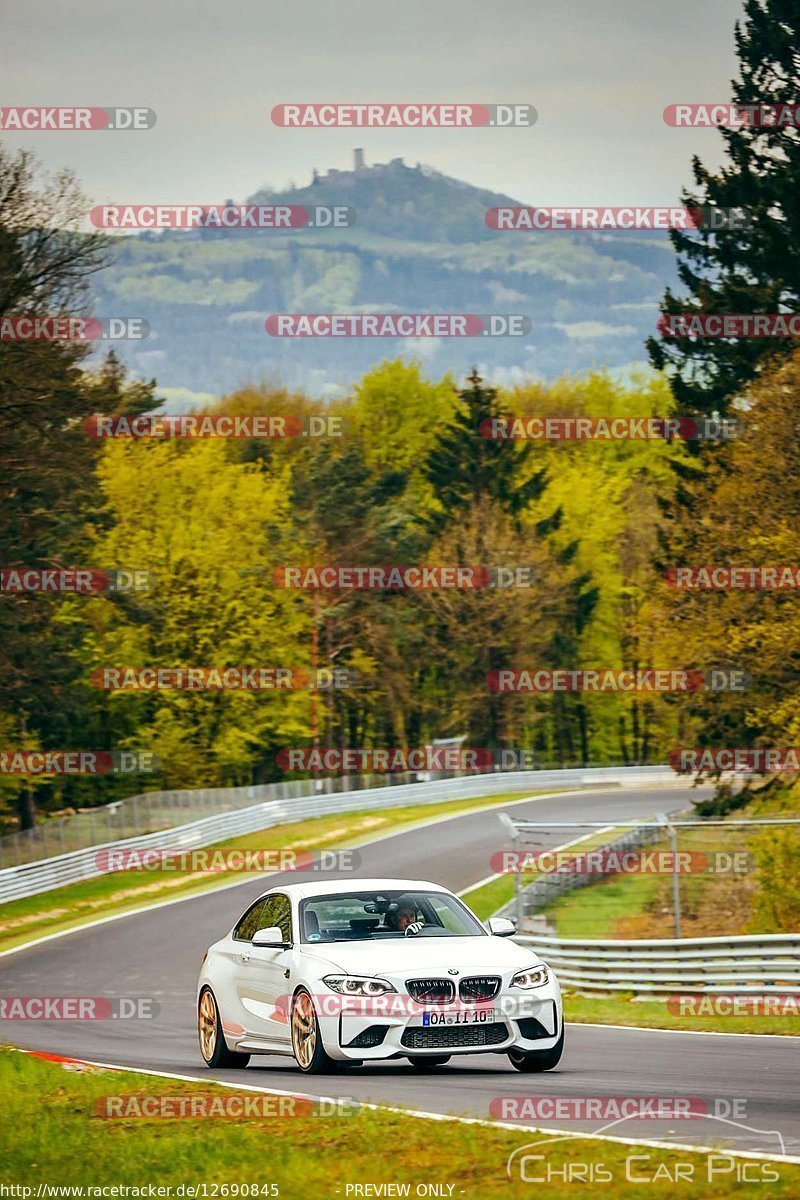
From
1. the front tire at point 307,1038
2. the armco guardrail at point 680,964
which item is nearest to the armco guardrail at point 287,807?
the armco guardrail at point 680,964

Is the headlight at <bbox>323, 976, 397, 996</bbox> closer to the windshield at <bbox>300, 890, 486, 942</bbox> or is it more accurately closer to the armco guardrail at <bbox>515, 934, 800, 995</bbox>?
the windshield at <bbox>300, 890, 486, 942</bbox>

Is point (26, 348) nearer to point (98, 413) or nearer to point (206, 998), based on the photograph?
point (98, 413)

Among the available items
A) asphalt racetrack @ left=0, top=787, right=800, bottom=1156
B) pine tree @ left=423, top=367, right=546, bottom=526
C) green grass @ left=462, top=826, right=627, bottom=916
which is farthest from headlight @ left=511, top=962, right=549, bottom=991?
pine tree @ left=423, top=367, right=546, bottom=526

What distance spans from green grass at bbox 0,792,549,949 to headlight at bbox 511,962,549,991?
27.2 metres

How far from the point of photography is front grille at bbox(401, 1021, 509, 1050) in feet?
40.9

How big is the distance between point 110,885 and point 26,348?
1369 cm

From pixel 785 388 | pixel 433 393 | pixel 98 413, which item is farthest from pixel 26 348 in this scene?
pixel 433 393

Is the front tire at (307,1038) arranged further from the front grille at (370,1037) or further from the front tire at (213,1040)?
the front tire at (213,1040)

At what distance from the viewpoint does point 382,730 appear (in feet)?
A: 299

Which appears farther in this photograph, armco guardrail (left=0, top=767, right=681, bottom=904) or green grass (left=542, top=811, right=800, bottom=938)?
armco guardrail (left=0, top=767, right=681, bottom=904)

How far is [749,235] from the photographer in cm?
4794

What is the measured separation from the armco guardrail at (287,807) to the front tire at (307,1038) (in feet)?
105

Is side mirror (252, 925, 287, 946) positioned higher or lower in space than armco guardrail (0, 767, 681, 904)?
higher

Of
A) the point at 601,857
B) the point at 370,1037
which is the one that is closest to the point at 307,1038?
the point at 370,1037
